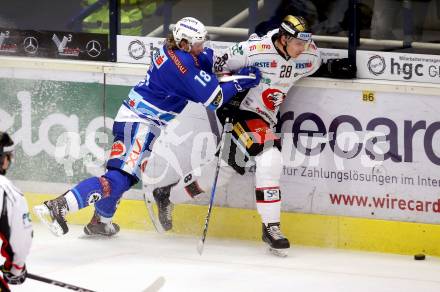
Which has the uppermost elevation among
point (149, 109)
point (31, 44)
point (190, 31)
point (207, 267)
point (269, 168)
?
point (190, 31)

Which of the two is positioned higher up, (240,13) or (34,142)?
(240,13)

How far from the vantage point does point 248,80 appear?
255 inches

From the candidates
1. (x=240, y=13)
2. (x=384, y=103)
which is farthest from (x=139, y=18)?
(x=384, y=103)

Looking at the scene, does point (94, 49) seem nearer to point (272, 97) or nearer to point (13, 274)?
point (272, 97)

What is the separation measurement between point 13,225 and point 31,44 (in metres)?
3.20

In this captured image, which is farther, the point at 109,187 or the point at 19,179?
the point at 19,179

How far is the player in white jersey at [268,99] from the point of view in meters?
6.45

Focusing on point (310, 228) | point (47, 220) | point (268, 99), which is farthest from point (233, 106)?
point (47, 220)

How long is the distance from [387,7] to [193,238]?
188 centimetres

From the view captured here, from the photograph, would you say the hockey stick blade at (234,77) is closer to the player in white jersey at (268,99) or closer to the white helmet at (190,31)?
the player in white jersey at (268,99)

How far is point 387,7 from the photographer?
6.57m

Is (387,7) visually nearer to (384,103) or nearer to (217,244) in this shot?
(384,103)

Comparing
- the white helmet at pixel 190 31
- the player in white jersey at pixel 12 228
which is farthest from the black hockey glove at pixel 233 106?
the player in white jersey at pixel 12 228

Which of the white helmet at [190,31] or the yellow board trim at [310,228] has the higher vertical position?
the white helmet at [190,31]
